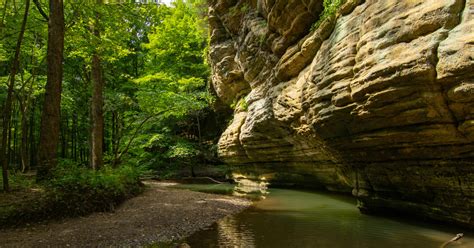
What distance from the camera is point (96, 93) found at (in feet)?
55.8

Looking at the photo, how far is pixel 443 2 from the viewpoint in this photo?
8562mm

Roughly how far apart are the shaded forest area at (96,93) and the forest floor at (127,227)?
2.85ft

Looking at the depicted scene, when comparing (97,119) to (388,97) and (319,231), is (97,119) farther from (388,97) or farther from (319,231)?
(388,97)

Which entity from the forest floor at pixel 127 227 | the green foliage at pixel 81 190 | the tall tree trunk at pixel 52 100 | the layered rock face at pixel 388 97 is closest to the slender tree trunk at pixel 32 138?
the green foliage at pixel 81 190

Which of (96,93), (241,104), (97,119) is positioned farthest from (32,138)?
(241,104)

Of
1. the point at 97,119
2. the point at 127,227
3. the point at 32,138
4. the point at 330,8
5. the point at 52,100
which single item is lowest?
the point at 127,227

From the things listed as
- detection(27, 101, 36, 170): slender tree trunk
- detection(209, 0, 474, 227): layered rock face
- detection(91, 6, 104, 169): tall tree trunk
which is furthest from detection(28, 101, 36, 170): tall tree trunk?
detection(209, 0, 474, 227): layered rock face

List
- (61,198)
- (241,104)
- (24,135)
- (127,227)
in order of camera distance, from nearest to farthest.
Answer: (127,227)
(61,198)
(24,135)
(241,104)

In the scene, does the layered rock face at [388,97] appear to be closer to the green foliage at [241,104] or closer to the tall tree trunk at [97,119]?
the green foliage at [241,104]

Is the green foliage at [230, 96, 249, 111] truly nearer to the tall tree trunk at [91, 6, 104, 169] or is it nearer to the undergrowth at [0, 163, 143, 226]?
the tall tree trunk at [91, 6, 104, 169]

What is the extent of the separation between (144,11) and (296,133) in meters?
9.57

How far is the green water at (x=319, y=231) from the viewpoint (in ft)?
28.6

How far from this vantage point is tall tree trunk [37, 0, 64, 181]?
1142 centimetres

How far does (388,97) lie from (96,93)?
45.7ft
